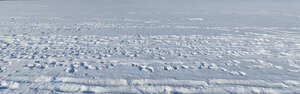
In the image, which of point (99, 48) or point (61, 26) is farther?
point (61, 26)

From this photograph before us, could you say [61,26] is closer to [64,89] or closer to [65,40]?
[65,40]

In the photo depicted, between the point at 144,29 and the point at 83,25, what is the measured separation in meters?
2.09

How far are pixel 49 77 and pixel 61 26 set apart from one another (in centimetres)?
424

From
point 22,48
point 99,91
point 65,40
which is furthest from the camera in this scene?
point 65,40

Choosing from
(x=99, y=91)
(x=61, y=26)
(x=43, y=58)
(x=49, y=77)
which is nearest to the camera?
(x=99, y=91)

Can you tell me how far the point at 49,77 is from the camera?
11.2 ft

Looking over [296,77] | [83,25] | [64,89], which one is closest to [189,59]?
[296,77]

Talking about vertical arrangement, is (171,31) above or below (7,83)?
above

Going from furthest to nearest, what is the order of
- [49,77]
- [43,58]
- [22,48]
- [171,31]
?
[171,31] → [22,48] → [43,58] → [49,77]

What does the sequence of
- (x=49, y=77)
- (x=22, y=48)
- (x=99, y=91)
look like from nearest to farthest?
(x=99, y=91) < (x=49, y=77) < (x=22, y=48)

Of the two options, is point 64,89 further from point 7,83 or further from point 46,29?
point 46,29

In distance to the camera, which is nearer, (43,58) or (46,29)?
(43,58)

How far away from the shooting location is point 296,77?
3580mm

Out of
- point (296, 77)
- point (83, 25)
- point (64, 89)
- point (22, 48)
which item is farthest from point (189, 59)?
point (83, 25)
